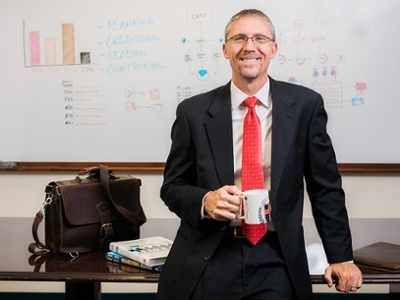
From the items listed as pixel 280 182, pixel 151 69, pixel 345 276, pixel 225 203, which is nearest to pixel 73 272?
pixel 225 203

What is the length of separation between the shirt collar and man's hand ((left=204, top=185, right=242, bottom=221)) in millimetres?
310

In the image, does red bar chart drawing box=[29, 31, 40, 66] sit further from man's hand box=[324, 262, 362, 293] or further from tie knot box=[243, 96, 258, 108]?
man's hand box=[324, 262, 362, 293]

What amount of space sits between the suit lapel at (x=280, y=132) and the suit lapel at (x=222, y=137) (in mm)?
125


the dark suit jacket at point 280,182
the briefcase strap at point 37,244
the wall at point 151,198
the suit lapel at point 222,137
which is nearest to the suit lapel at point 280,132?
the dark suit jacket at point 280,182

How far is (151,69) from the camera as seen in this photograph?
3.51 m

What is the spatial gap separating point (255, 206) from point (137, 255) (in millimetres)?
575

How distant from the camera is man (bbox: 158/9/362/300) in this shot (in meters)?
1.80

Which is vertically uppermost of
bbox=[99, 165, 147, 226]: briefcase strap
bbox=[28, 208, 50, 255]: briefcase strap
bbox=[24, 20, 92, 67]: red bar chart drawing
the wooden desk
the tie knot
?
bbox=[24, 20, 92, 67]: red bar chart drawing

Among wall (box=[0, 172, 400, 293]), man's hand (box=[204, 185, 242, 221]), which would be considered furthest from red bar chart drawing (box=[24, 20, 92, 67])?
man's hand (box=[204, 185, 242, 221])

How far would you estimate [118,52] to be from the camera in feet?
11.6

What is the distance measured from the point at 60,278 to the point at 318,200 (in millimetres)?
820

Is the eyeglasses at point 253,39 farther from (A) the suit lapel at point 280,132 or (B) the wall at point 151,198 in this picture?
(B) the wall at point 151,198

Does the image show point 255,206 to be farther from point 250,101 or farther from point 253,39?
point 253,39

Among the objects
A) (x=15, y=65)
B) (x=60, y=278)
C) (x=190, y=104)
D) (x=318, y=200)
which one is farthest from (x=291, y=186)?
(x=15, y=65)
